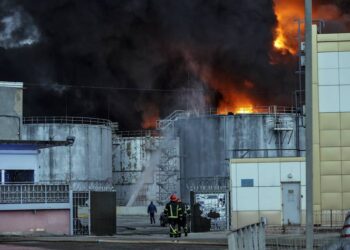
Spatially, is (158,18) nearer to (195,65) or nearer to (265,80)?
(195,65)

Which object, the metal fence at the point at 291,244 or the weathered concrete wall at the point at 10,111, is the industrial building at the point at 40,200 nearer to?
the metal fence at the point at 291,244

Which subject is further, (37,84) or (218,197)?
(37,84)

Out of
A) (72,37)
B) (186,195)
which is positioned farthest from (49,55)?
(186,195)

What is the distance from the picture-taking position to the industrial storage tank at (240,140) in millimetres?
64312

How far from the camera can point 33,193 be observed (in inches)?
1384

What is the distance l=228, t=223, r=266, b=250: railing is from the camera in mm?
14664

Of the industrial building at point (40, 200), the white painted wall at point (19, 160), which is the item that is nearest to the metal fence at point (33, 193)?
the industrial building at point (40, 200)

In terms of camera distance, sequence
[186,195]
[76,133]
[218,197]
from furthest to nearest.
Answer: [76,133], [186,195], [218,197]

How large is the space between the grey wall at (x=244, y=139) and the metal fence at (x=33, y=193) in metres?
29.6

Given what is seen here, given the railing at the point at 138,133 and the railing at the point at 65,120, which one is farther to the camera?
the railing at the point at 138,133

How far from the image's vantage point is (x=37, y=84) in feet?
272

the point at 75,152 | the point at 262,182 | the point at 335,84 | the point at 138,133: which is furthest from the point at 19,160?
the point at 138,133

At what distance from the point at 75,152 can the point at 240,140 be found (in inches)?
735

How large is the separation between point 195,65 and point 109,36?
9.85 metres
